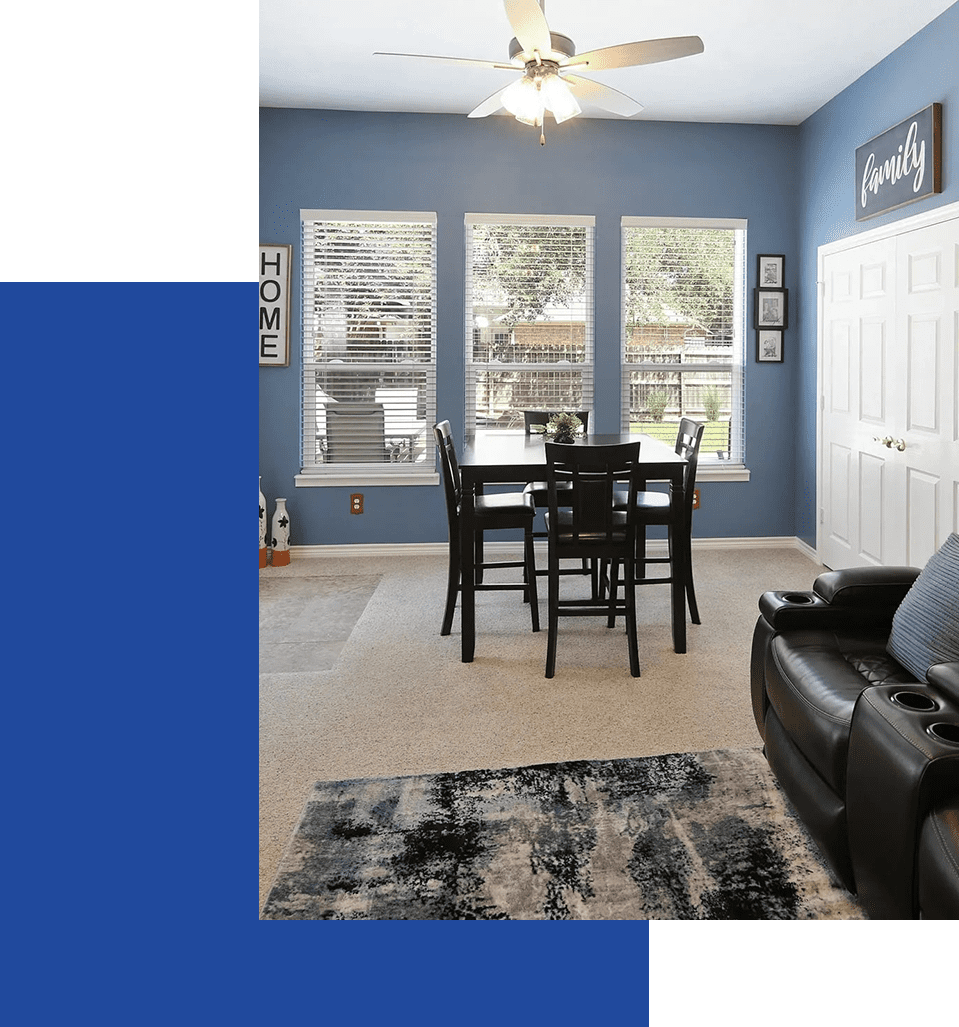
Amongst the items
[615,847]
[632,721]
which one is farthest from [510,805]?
[632,721]

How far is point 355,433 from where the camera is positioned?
5.74 meters

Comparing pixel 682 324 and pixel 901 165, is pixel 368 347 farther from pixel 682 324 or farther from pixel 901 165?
pixel 901 165

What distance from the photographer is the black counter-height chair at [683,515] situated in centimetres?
366

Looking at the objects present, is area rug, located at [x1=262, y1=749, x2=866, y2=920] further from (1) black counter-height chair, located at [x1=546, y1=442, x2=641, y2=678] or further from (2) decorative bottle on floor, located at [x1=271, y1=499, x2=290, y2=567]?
(2) decorative bottle on floor, located at [x1=271, y1=499, x2=290, y2=567]

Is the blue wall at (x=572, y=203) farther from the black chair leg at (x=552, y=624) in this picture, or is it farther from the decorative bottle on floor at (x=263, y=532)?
the black chair leg at (x=552, y=624)

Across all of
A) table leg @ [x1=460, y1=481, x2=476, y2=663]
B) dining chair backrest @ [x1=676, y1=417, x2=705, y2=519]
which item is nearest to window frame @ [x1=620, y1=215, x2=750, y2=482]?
dining chair backrest @ [x1=676, y1=417, x2=705, y2=519]

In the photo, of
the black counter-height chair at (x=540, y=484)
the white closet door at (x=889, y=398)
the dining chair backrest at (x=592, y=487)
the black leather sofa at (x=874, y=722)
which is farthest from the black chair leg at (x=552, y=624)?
the white closet door at (x=889, y=398)

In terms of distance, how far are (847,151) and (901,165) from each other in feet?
2.66

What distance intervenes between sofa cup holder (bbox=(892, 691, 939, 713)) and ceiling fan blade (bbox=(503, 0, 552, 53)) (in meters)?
2.46

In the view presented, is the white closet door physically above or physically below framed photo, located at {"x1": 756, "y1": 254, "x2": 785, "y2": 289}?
below

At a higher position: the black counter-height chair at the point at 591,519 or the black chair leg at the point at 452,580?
the black counter-height chair at the point at 591,519

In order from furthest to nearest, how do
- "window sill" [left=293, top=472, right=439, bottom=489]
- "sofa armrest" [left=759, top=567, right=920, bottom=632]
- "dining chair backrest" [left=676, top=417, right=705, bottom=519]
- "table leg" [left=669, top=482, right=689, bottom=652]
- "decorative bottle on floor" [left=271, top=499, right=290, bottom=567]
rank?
"window sill" [left=293, top=472, right=439, bottom=489] < "decorative bottle on floor" [left=271, top=499, right=290, bottom=567] < "dining chair backrest" [left=676, top=417, right=705, bottom=519] < "table leg" [left=669, top=482, right=689, bottom=652] < "sofa armrest" [left=759, top=567, right=920, bottom=632]

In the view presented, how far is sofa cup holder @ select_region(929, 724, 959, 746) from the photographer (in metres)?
1.34

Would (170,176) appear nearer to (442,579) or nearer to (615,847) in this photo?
(615,847)
